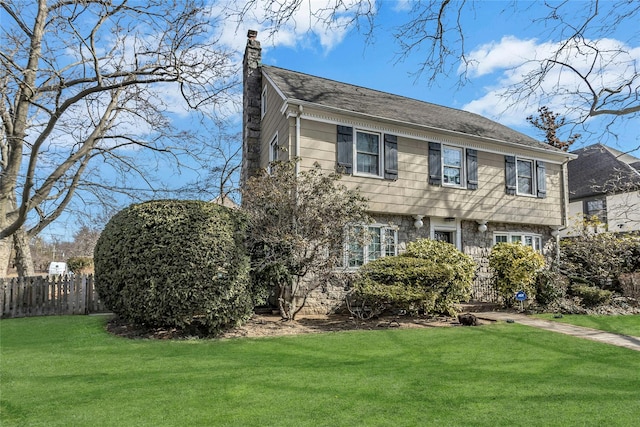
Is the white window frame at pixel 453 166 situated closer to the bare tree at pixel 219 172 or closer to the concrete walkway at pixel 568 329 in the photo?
the concrete walkway at pixel 568 329

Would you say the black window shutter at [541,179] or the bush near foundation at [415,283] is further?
the black window shutter at [541,179]

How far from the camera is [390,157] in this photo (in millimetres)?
11734

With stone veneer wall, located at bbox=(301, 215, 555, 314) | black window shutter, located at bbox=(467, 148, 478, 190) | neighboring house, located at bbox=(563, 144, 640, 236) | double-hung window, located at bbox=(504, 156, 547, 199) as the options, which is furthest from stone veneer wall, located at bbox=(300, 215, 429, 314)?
neighboring house, located at bbox=(563, 144, 640, 236)

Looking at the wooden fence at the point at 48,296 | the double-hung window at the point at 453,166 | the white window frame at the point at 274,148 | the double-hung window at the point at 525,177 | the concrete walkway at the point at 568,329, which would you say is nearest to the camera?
the concrete walkway at the point at 568,329

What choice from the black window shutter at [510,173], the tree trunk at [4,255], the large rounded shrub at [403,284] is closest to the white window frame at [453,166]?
the black window shutter at [510,173]

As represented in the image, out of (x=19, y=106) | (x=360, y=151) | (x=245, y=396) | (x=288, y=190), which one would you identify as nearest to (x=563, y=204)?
(x=360, y=151)

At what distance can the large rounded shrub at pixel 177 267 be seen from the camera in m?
7.09

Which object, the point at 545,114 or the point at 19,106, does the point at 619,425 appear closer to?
the point at 19,106

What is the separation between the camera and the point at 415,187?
12078 millimetres

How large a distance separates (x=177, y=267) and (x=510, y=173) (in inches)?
458

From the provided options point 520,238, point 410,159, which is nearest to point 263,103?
point 410,159

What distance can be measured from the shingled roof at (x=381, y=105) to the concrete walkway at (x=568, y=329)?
5822 millimetres

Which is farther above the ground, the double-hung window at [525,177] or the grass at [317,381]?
the double-hung window at [525,177]

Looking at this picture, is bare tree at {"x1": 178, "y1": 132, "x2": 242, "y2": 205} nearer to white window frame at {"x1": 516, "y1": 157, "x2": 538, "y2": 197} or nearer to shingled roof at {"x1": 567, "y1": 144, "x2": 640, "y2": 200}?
white window frame at {"x1": 516, "y1": 157, "x2": 538, "y2": 197}
